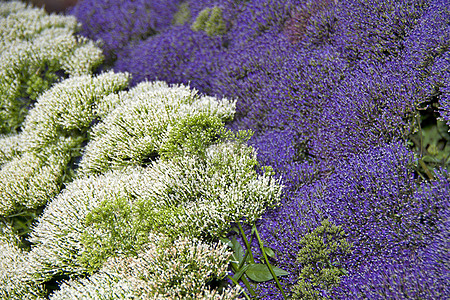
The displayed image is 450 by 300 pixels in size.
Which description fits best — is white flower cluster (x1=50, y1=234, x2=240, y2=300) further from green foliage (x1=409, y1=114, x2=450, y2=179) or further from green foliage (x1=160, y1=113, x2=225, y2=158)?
green foliage (x1=409, y1=114, x2=450, y2=179)

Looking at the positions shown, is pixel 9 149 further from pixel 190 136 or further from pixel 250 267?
A: pixel 250 267

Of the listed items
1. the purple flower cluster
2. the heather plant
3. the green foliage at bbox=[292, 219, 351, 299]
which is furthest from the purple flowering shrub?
the green foliage at bbox=[292, 219, 351, 299]

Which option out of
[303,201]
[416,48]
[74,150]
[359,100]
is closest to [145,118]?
[74,150]

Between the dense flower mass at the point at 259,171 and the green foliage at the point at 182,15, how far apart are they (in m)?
0.79

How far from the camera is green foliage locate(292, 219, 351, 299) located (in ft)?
5.73

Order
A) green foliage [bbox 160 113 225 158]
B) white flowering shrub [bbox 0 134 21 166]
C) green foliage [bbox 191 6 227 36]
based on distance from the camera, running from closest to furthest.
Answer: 1. green foliage [bbox 160 113 225 158]
2. white flowering shrub [bbox 0 134 21 166]
3. green foliage [bbox 191 6 227 36]

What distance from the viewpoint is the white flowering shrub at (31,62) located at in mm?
3152

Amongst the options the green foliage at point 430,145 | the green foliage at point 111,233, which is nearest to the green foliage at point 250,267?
the green foliage at point 111,233

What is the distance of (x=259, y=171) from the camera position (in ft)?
7.62

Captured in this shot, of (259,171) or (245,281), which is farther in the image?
(259,171)

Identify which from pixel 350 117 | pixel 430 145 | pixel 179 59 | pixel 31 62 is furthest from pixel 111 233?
pixel 31 62

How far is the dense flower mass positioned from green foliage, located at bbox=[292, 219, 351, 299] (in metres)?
0.01

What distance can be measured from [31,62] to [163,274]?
2692mm

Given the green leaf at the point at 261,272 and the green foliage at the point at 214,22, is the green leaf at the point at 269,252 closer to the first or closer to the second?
the green leaf at the point at 261,272
